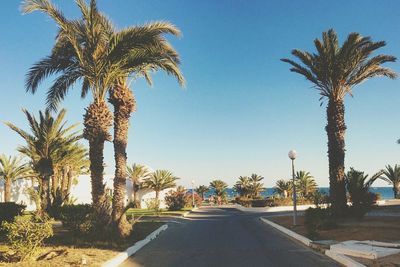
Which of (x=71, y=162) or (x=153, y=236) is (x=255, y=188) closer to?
(x=71, y=162)

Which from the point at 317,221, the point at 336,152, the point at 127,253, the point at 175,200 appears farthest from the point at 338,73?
the point at 175,200

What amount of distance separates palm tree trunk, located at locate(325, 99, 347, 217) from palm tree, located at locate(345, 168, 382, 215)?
0.84 meters

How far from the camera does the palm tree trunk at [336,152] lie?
22.4 m

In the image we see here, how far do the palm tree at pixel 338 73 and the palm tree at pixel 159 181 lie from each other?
33162mm

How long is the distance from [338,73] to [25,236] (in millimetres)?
18672

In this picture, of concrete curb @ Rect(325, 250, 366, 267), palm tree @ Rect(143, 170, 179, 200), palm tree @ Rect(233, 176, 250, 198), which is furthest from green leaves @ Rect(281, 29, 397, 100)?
palm tree @ Rect(233, 176, 250, 198)

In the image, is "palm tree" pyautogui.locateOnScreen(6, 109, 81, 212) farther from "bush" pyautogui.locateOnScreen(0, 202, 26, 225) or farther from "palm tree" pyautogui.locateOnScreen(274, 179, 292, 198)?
"palm tree" pyautogui.locateOnScreen(274, 179, 292, 198)

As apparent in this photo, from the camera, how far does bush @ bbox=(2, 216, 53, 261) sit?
34.4ft

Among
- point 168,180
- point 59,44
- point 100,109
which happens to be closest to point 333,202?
point 100,109

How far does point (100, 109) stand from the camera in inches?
619

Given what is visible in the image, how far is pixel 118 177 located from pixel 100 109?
2.78 m

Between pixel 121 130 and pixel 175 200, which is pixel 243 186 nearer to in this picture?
pixel 175 200

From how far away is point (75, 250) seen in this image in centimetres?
1227

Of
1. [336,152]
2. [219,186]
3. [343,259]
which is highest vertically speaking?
[336,152]
